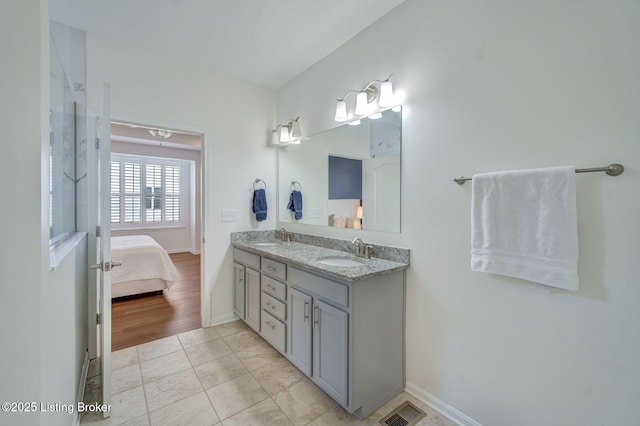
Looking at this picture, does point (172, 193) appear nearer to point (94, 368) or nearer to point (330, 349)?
point (94, 368)

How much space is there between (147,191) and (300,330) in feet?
19.7

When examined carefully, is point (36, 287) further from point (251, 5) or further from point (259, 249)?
point (251, 5)

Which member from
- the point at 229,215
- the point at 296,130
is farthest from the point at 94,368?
the point at 296,130

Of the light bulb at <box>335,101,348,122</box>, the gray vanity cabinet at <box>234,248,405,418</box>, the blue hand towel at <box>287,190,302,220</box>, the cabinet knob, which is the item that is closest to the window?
the blue hand towel at <box>287,190,302,220</box>

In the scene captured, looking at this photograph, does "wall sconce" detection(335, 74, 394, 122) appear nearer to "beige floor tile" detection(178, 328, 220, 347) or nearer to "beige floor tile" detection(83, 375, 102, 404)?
"beige floor tile" detection(178, 328, 220, 347)

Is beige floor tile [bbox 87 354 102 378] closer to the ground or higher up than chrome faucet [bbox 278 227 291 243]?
closer to the ground

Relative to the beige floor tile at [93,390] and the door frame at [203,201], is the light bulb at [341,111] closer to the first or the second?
the door frame at [203,201]

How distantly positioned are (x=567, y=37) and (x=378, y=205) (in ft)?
4.31

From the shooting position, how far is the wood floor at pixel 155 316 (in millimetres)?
2609

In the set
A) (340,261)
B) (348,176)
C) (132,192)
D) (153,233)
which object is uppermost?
(132,192)

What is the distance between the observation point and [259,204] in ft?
9.96

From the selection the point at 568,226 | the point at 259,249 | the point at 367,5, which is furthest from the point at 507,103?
the point at 259,249

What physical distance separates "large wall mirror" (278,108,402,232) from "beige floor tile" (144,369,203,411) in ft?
5.26

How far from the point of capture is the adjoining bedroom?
3.02 metres
